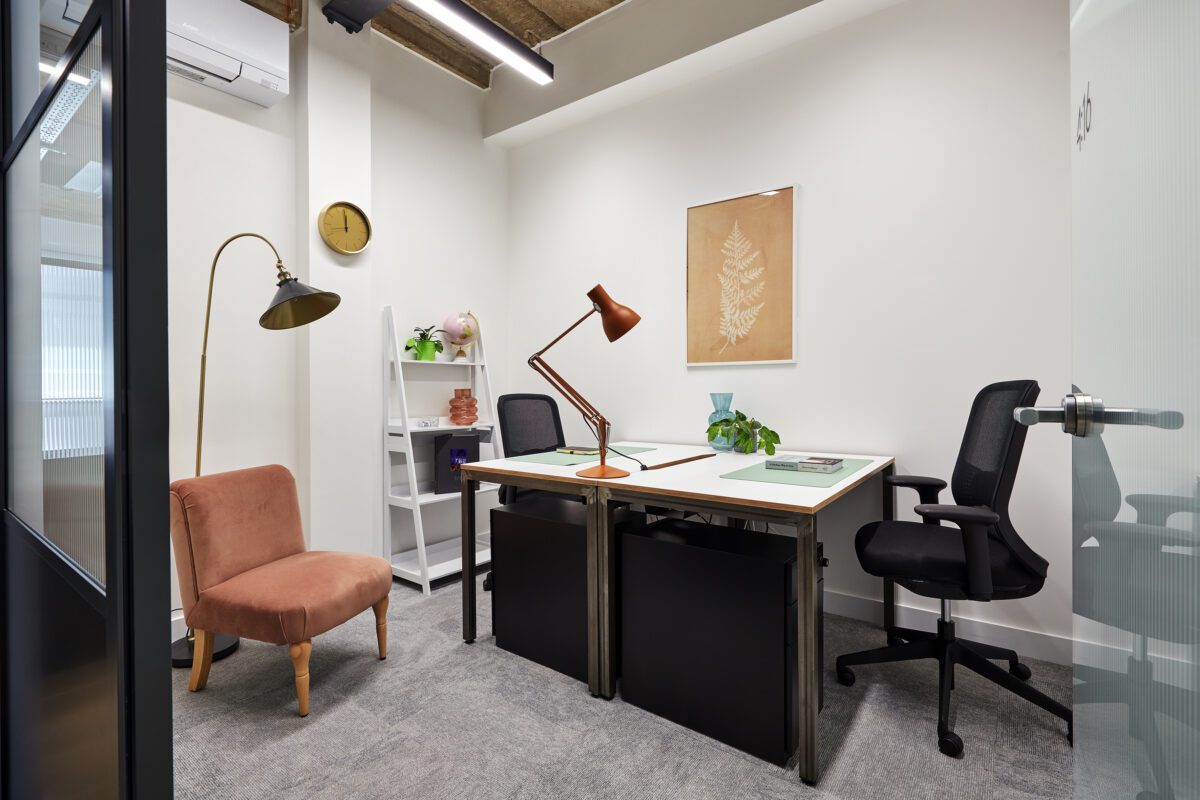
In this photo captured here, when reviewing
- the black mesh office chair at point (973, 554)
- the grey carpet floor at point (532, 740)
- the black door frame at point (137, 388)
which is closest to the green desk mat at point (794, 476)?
the black mesh office chair at point (973, 554)

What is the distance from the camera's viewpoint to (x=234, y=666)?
235cm

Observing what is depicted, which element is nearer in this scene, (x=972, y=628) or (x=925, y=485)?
(x=925, y=485)

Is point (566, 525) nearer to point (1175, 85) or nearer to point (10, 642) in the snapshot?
point (10, 642)

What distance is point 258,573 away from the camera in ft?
7.07

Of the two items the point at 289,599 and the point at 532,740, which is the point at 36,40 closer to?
the point at 289,599

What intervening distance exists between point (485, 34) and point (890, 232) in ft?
7.37

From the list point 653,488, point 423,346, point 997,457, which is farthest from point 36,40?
point 997,457

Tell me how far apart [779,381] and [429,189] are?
2.54 metres

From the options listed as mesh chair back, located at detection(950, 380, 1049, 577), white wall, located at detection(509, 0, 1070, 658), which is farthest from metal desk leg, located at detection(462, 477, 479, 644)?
mesh chair back, located at detection(950, 380, 1049, 577)

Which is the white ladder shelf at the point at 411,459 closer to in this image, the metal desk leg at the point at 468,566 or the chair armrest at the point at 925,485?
the metal desk leg at the point at 468,566

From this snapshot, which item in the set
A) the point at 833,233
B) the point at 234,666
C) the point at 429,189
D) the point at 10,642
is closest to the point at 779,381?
the point at 833,233

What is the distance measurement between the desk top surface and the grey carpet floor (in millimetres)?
764

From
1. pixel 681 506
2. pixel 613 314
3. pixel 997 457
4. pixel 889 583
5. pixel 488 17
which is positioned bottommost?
pixel 889 583

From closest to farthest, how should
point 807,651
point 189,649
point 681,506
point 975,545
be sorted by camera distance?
point 807,651 → point 975,545 → point 681,506 → point 189,649
